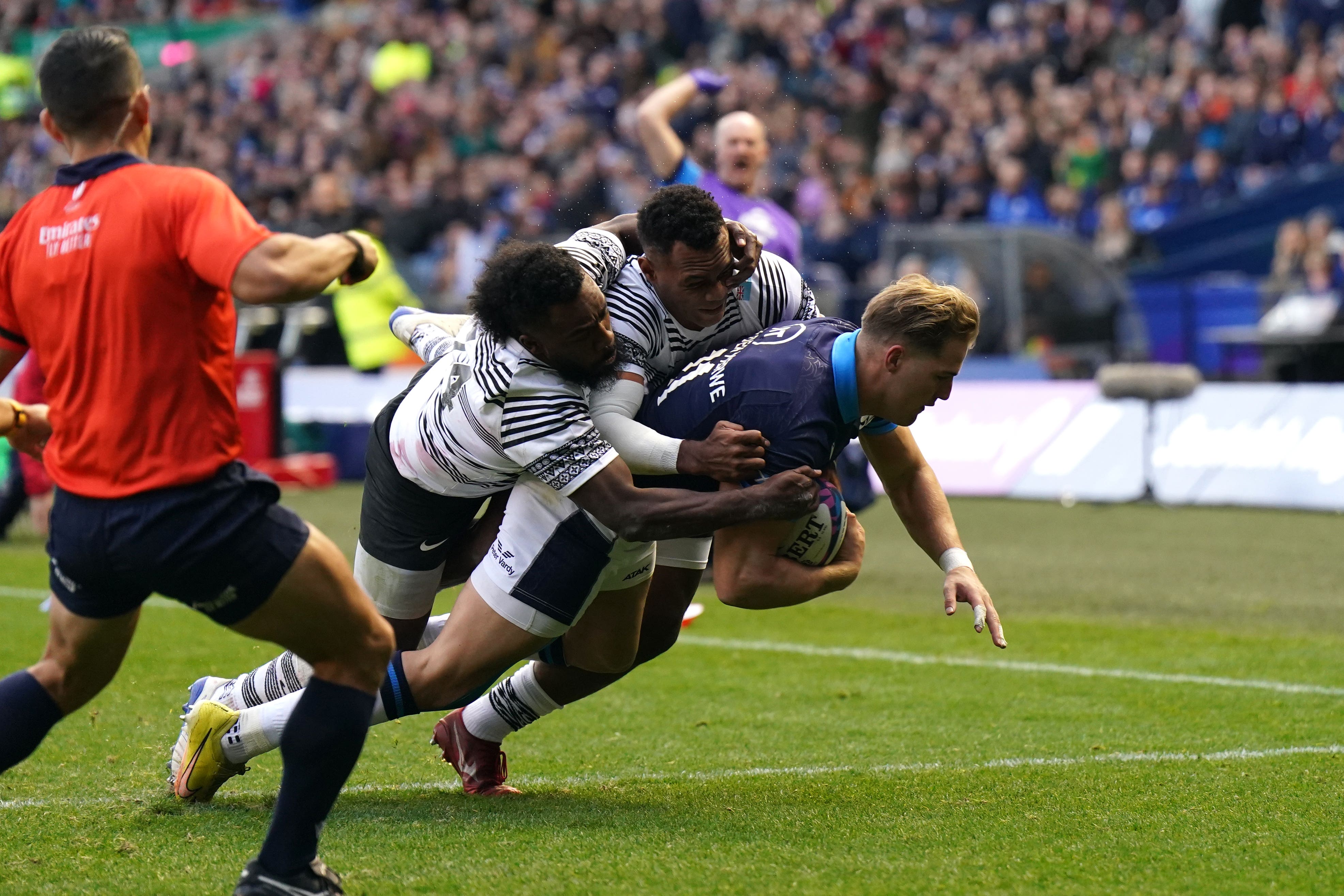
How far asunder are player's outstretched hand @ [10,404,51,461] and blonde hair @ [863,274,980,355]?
222cm

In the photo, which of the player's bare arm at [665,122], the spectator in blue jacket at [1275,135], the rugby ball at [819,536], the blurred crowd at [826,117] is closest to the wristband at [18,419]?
the rugby ball at [819,536]

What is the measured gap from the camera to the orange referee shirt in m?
3.42

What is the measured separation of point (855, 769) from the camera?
5.21 meters

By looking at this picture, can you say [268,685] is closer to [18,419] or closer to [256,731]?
[256,731]

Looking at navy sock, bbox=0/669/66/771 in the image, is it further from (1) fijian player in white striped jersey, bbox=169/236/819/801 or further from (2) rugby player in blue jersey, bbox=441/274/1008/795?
(2) rugby player in blue jersey, bbox=441/274/1008/795

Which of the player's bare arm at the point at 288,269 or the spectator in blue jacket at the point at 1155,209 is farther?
the spectator in blue jacket at the point at 1155,209

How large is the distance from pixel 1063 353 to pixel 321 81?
17076mm

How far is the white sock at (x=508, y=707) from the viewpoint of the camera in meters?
5.02

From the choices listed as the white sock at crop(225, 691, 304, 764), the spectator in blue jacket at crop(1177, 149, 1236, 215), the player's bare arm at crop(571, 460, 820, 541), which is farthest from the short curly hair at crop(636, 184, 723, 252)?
the spectator in blue jacket at crop(1177, 149, 1236, 215)

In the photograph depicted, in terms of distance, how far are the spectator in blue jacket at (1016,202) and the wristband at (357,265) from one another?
15.3m

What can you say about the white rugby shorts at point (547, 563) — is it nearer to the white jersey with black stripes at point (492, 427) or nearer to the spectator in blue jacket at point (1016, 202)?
the white jersey with black stripes at point (492, 427)

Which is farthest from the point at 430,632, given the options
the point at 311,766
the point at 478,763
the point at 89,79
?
the point at 89,79

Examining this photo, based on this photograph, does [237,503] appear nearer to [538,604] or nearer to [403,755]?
[538,604]

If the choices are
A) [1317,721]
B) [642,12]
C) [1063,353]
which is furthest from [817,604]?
[642,12]
